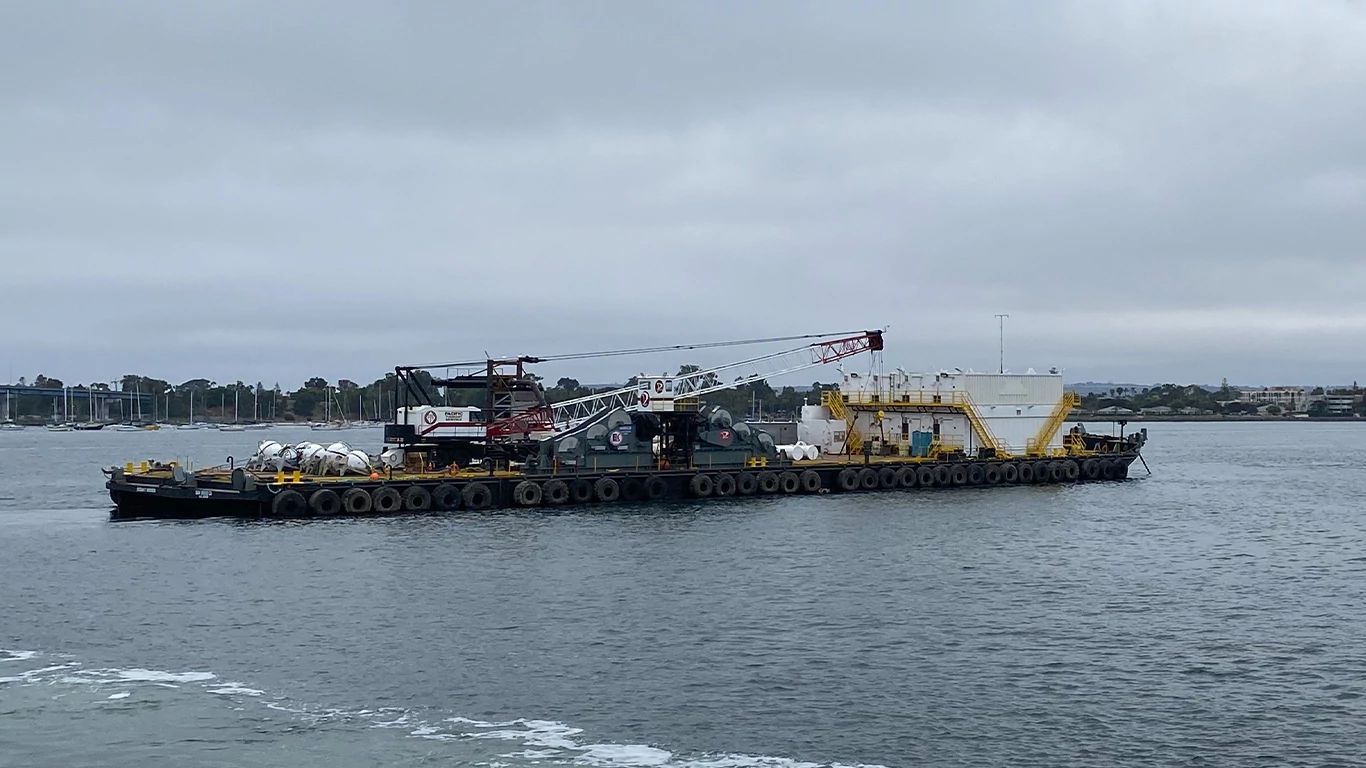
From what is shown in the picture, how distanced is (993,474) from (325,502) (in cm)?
3113

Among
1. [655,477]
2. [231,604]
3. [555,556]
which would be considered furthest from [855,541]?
[231,604]

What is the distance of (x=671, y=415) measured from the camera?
2183 inches

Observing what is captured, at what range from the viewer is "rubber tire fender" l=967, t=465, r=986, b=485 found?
6044cm

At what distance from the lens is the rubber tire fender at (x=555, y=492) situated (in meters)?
50.7

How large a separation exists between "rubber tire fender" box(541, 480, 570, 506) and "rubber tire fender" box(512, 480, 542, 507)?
29cm

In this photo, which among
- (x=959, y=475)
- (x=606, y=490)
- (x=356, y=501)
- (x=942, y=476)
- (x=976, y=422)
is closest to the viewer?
(x=356, y=501)

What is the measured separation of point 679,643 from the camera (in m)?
25.9

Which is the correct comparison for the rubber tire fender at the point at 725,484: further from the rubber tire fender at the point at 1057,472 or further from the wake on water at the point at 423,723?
the wake on water at the point at 423,723

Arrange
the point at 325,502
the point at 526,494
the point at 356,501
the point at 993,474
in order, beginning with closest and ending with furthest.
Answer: the point at 325,502 < the point at 356,501 < the point at 526,494 < the point at 993,474

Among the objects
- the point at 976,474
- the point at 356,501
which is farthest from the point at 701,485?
the point at 976,474

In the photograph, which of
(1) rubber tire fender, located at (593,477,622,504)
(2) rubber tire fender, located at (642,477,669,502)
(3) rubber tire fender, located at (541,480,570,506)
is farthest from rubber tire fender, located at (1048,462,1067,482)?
(3) rubber tire fender, located at (541,480,570,506)

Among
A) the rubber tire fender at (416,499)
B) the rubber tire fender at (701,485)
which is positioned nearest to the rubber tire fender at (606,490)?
the rubber tire fender at (701,485)

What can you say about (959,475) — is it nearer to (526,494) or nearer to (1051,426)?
(1051,426)

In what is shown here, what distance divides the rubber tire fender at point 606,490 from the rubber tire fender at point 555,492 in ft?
4.45
